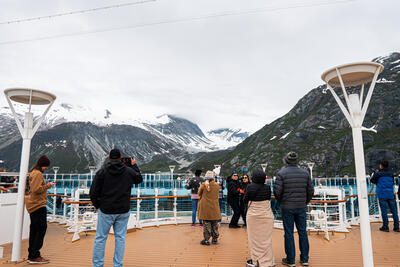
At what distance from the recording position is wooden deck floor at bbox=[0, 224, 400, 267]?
449 cm

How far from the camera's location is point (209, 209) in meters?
5.74

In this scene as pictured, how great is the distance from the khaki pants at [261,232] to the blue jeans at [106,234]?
1.96 meters

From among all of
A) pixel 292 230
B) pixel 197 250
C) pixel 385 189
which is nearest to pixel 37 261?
pixel 197 250

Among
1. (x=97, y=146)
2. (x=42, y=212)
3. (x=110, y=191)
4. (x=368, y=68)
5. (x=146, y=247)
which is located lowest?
(x=146, y=247)

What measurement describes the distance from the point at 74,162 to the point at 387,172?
177 metres

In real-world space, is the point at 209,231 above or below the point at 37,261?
above

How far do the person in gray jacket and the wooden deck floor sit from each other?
40 cm

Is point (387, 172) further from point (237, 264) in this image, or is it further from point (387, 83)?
point (387, 83)

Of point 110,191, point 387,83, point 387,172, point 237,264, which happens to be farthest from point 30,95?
point 387,83

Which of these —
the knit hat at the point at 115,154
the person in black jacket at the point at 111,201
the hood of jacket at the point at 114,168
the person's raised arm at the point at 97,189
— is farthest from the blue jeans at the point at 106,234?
the knit hat at the point at 115,154

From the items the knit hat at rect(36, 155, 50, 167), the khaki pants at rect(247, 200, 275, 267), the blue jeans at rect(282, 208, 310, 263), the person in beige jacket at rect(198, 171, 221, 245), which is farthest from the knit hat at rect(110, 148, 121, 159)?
the blue jeans at rect(282, 208, 310, 263)

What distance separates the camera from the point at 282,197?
434cm

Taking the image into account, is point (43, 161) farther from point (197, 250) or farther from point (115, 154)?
point (197, 250)

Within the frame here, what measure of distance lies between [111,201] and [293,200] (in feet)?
8.97
